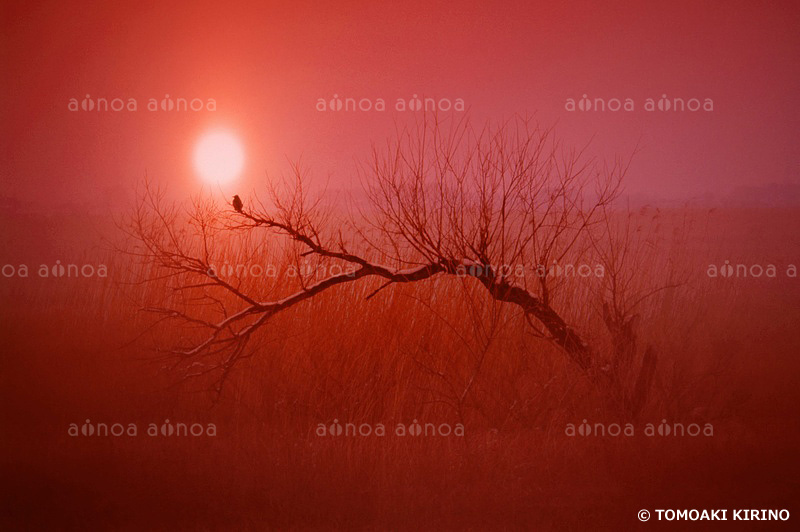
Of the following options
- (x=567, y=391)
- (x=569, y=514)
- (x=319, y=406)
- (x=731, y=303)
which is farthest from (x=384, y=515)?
(x=731, y=303)

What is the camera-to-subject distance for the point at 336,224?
3279 mm

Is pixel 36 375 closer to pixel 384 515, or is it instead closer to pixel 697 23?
pixel 384 515

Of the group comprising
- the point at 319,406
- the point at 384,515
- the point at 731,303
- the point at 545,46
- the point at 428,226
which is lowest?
the point at 384,515

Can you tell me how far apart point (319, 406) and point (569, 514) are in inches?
48.5

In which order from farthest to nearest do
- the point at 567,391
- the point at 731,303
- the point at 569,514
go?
1. the point at 731,303
2. the point at 567,391
3. the point at 569,514

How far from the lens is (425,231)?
125 inches

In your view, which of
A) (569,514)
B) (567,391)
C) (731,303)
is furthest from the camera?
(731,303)

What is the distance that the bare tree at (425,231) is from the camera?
3115 mm

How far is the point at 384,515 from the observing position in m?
2.94

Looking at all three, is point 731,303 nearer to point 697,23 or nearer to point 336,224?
point 697,23

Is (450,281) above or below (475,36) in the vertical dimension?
below

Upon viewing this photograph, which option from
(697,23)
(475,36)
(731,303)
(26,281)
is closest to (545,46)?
(475,36)

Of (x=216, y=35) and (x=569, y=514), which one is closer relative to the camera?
(x=569, y=514)

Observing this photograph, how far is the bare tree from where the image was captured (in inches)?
123
